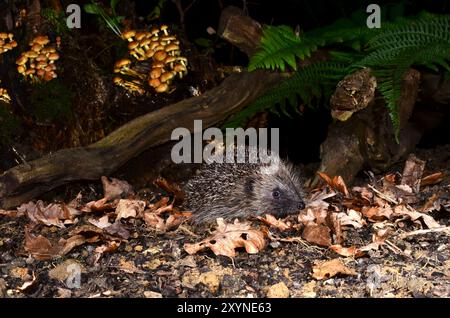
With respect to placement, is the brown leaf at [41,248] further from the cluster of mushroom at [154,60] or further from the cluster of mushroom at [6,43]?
the cluster of mushroom at [6,43]

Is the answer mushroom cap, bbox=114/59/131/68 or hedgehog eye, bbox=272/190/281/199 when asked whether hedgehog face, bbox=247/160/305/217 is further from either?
mushroom cap, bbox=114/59/131/68

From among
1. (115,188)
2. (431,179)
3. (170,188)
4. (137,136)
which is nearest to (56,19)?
(137,136)

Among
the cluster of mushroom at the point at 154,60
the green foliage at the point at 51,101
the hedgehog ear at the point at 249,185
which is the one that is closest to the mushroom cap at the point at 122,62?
the cluster of mushroom at the point at 154,60

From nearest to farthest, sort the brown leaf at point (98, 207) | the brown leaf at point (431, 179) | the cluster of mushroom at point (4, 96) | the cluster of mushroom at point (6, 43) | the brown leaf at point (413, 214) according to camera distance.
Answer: the brown leaf at point (413, 214) → the brown leaf at point (98, 207) → the brown leaf at point (431, 179) → the cluster of mushroom at point (6, 43) → the cluster of mushroom at point (4, 96)

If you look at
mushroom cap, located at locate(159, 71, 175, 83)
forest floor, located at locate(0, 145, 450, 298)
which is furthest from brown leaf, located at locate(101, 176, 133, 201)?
mushroom cap, located at locate(159, 71, 175, 83)

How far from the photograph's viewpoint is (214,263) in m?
4.43

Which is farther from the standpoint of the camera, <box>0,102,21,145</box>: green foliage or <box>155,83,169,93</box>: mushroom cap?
<box>0,102,21,145</box>: green foliage

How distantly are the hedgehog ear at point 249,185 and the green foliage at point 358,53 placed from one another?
2.25 ft

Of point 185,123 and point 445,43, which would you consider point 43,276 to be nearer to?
point 185,123

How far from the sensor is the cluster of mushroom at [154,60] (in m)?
6.79

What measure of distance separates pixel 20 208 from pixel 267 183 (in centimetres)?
257

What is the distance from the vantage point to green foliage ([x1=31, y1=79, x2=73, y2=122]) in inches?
275

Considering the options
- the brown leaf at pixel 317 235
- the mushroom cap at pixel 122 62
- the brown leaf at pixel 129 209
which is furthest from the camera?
the mushroom cap at pixel 122 62

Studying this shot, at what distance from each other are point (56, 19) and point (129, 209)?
294 cm
